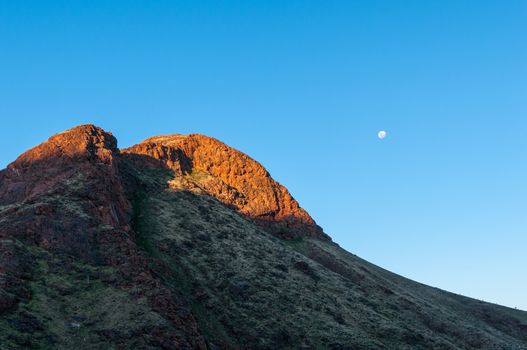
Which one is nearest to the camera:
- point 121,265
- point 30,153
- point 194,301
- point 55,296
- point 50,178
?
point 55,296

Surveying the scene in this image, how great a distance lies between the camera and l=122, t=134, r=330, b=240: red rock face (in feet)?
257

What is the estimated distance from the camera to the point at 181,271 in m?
48.9

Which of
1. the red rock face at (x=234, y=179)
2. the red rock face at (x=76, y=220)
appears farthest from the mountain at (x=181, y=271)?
the red rock face at (x=234, y=179)

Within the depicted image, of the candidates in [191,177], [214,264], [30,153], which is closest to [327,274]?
[214,264]

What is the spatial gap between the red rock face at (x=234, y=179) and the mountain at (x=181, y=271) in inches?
11.3

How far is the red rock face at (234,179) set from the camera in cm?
7831

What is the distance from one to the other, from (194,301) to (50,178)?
2173cm

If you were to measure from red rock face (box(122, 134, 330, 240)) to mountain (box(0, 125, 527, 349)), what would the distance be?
0.95ft

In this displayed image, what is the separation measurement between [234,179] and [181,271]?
1437 inches

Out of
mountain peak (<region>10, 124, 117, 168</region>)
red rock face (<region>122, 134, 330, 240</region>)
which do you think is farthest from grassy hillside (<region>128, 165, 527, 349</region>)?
mountain peak (<region>10, 124, 117, 168</region>)

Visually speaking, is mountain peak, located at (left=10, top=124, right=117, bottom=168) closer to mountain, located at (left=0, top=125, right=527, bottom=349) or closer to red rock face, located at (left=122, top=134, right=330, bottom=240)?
mountain, located at (left=0, top=125, right=527, bottom=349)

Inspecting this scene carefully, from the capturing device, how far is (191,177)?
79.1 meters

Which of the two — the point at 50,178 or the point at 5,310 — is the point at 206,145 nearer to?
the point at 50,178

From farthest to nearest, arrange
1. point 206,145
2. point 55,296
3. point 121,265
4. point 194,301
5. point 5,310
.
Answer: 1. point 206,145
2. point 194,301
3. point 121,265
4. point 55,296
5. point 5,310
